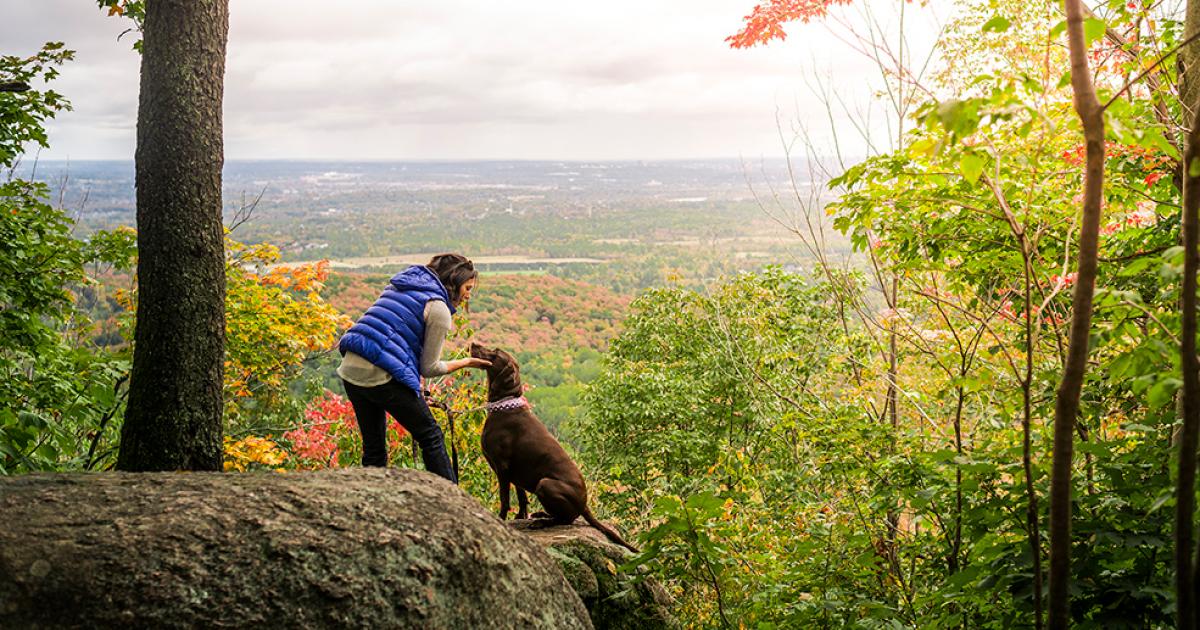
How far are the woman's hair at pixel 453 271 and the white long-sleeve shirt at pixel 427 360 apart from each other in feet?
0.44

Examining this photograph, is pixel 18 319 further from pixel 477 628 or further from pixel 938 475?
pixel 938 475

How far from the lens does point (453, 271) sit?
4.20 m

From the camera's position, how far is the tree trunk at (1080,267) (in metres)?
1.75

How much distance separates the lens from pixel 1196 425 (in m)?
1.55

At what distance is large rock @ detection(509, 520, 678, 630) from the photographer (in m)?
4.17

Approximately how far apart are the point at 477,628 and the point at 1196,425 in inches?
86.1

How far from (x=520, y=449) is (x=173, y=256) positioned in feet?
7.07

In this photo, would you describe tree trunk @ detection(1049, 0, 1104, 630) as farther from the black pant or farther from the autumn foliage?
the autumn foliage

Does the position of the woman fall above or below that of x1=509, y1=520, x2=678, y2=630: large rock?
above

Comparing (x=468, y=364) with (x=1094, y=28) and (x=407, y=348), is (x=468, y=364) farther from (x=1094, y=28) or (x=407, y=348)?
(x=1094, y=28)

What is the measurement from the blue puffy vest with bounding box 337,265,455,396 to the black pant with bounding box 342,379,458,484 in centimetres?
9

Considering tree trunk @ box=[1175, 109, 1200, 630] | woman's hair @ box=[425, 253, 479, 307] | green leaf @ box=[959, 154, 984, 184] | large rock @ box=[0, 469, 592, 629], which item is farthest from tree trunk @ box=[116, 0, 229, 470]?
tree trunk @ box=[1175, 109, 1200, 630]

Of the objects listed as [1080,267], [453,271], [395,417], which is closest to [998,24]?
[1080,267]

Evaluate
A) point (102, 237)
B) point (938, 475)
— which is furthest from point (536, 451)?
point (102, 237)
